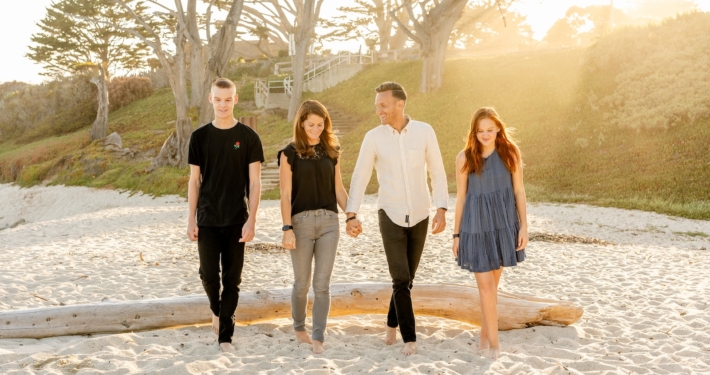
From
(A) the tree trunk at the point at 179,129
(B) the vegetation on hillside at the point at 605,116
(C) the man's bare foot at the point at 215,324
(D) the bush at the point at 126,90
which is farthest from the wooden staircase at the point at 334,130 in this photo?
(D) the bush at the point at 126,90

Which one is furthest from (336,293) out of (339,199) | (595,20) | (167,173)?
(595,20)

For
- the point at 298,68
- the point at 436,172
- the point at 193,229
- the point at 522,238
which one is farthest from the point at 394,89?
the point at 298,68

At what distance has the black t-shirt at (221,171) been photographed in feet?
14.2

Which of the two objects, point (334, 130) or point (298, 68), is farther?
point (298, 68)

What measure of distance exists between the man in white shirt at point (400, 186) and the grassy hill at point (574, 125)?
11.4 meters

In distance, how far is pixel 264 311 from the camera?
5.43 meters

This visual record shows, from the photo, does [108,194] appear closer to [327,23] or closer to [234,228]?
[234,228]

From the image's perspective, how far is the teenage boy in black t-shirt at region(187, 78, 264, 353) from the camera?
14.2 ft

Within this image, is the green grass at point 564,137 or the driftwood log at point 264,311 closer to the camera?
the driftwood log at point 264,311

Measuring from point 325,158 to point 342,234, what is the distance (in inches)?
280

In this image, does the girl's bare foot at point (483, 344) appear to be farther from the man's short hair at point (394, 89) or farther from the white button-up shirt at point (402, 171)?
the man's short hair at point (394, 89)

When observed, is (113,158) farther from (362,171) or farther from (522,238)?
(522,238)

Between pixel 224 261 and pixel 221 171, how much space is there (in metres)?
0.69

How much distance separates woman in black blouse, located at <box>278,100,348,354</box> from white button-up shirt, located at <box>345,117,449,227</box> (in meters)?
0.22
